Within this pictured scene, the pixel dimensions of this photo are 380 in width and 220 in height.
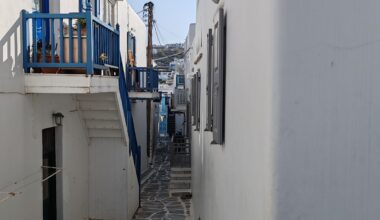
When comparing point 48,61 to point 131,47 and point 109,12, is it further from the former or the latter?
point 131,47

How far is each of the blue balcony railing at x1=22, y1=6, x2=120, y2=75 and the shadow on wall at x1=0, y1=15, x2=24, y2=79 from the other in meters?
0.10

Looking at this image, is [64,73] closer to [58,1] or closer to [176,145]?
[58,1]

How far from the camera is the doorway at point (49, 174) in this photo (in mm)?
7371

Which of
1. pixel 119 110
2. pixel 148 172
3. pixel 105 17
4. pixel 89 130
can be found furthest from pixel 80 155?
pixel 148 172

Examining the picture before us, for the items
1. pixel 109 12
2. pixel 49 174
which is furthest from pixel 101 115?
pixel 109 12

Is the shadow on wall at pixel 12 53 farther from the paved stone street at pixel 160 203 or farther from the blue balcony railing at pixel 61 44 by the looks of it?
the paved stone street at pixel 160 203

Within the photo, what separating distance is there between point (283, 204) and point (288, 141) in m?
0.31

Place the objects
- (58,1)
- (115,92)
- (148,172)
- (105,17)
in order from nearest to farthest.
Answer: (58,1)
(115,92)
(105,17)
(148,172)

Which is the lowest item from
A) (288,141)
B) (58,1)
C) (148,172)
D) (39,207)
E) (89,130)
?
(148,172)

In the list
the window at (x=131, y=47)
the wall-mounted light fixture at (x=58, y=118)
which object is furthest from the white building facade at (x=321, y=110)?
the window at (x=131, y=47)

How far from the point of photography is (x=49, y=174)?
7613 millimetres

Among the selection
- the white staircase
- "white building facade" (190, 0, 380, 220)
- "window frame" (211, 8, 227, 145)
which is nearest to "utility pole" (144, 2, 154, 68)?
the white staircase

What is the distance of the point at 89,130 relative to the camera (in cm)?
962

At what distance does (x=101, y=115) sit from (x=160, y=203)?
497cm
